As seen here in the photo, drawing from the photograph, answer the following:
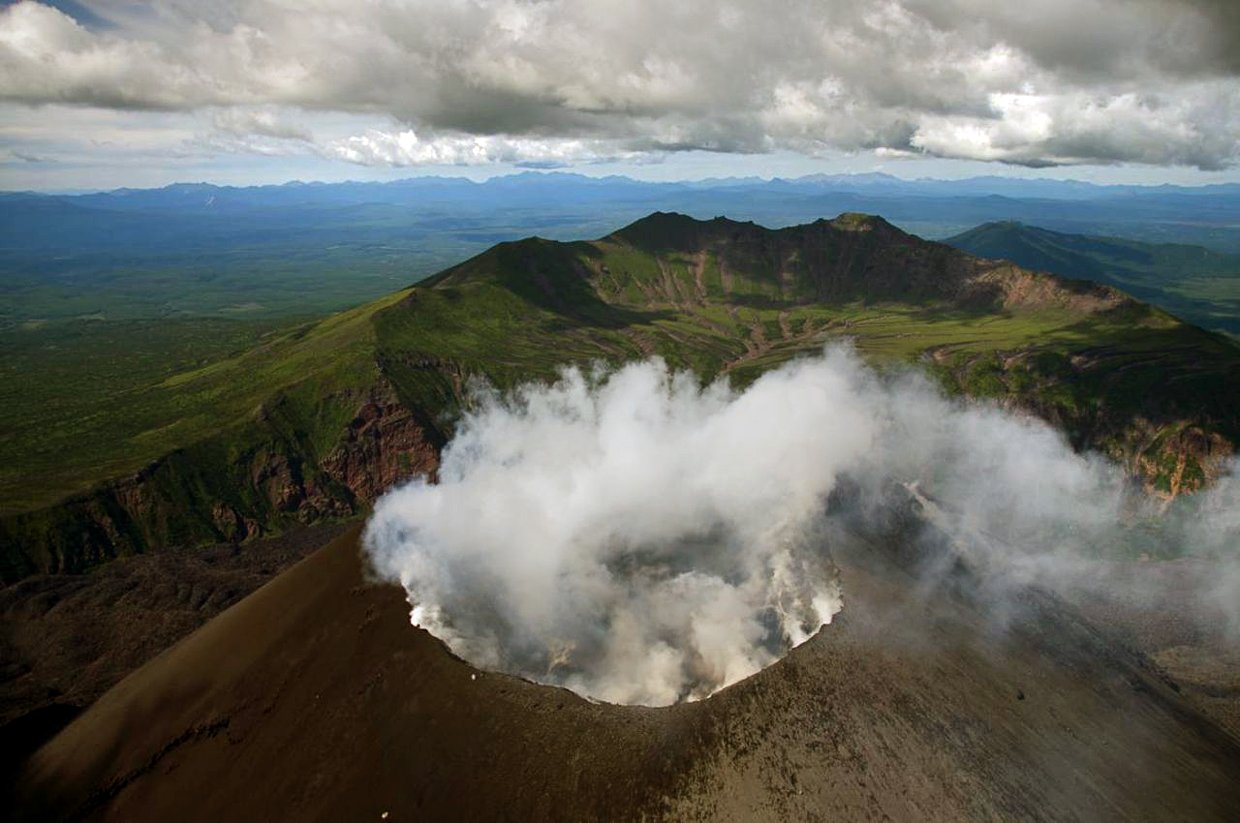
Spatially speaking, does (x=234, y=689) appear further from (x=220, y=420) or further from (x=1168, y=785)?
(x=220, y=420)

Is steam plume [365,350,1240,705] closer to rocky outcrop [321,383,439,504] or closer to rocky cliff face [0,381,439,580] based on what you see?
rocky outcrop [321,383,439,504]

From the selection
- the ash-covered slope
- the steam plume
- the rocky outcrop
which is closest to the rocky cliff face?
the rocky outcrop

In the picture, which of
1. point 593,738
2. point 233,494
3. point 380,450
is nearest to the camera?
point 593,738

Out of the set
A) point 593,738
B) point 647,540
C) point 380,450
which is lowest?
point 380,450

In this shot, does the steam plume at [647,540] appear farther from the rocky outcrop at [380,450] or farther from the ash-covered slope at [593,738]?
the rocky outcrop at [380,450]

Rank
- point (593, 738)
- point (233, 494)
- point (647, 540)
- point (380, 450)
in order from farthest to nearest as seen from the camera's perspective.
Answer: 1. point (380, 450)
2. point (233, 494)
3. point (647, 540)
4. point (593, 738)

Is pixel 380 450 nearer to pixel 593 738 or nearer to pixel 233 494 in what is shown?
pixel 233 494

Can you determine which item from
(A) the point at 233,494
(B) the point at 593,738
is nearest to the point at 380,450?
(A) the point at 233,494

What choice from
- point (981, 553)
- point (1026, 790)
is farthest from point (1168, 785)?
point (981, 553)
